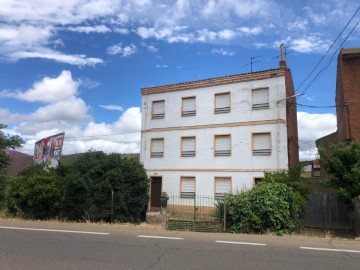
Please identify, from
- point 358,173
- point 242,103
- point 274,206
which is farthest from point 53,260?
point 242,103

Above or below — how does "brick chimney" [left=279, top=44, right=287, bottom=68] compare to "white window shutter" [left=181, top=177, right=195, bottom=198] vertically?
above

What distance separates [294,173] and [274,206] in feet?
13.4

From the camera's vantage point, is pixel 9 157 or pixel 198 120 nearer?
pixel 9 157

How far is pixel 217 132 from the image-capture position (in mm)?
25875

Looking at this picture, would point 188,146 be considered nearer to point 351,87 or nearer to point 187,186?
point 187,186

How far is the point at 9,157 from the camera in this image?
73.0 ft

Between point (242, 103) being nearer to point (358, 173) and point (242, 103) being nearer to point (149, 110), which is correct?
point (149, 110)

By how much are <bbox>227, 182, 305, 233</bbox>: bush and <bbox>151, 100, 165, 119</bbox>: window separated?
1501 centimetres

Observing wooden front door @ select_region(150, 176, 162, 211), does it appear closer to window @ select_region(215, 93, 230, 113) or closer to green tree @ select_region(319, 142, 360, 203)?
window @ select_region(215, 93, 230, 113)

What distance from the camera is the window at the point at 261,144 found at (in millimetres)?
24109

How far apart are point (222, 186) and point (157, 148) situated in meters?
6.17

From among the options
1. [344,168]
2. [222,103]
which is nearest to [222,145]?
[222,103]

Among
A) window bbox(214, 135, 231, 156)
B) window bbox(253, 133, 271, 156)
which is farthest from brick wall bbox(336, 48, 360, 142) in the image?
window bbox(214, 135, 231, 156)

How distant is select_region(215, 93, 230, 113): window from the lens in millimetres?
26031
